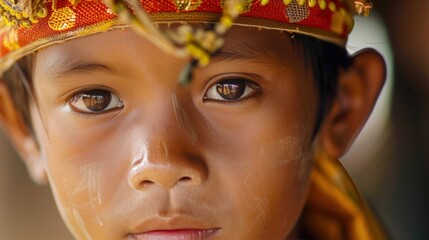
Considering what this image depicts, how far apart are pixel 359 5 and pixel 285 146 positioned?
0.24 metres

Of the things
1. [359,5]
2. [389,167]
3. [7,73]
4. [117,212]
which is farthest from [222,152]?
[389,167]

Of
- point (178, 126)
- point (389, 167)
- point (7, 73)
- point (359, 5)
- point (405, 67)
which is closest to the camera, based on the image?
point (178, 126)

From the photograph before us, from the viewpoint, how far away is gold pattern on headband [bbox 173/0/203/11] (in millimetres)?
1009

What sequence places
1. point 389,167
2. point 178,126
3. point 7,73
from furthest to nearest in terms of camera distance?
point 389,167, point 7,73, point 178,126

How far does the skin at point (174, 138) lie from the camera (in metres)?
1.04

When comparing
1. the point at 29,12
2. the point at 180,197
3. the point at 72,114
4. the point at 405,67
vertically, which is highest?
the point at 405,67

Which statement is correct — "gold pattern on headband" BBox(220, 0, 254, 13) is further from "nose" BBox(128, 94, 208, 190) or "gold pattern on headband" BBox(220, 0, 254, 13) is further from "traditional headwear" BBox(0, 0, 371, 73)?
"nose" BBox(128, 94, 208, 190)

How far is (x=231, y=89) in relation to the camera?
3.57 ft

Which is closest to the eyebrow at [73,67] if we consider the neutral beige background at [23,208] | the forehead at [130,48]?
the forehead at [130,48]

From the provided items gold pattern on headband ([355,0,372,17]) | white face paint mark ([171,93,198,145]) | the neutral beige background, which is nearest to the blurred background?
the neutral beige background

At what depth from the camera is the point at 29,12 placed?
1.05m

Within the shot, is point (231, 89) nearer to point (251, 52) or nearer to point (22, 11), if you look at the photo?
point (251, 52)

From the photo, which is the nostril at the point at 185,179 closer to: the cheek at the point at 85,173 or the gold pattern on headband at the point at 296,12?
the cheek at the point at 85,173

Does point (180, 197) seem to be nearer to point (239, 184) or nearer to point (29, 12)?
point (239, 184)
